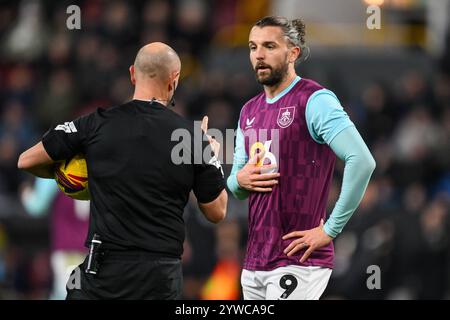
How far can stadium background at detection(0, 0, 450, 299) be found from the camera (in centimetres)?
1128

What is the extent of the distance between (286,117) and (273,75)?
25 cm

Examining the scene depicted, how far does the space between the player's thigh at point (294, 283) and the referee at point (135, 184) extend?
1.77 ft

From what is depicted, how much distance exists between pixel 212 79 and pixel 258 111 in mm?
7756

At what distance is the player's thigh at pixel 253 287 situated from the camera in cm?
596

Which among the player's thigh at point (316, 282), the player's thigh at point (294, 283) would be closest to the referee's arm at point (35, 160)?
the player's thigh at point (294, 283)

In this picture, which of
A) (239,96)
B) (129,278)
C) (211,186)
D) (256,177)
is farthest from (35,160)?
(239,96)

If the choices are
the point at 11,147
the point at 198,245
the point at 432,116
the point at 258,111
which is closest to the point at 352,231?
the point at 198,245

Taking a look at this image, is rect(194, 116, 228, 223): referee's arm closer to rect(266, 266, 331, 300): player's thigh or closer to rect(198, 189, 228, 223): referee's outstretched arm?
rect(198, 189, 228, 223): referee's outstretched arm

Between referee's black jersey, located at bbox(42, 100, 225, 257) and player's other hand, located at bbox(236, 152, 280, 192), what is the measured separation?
0.38 meters

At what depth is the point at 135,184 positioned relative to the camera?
220 inches

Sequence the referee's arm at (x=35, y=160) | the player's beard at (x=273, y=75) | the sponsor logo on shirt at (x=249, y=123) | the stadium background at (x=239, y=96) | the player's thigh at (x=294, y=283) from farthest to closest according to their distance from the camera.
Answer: the stadium background at (x=239, y=96)
the sponsor logo on shirt at (x=249, y=123)
the player's beard at (x=273, y=75)
the player's thigh at (x=294, y=283)
the referee's arm at (x=35, y=160)

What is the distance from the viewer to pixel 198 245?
1110 cm

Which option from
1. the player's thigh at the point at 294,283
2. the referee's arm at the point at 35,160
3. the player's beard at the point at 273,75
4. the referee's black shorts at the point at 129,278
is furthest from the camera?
the player's beard at the point at 273,75

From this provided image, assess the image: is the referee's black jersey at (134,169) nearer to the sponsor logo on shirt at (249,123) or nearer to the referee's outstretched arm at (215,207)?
the referee's outstretched arm at (215,207)
